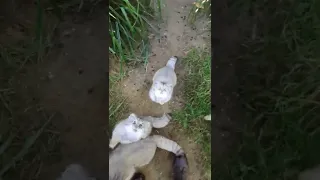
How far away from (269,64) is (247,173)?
0.22 metres

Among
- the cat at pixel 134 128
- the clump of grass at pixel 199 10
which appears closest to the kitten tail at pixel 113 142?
the cat at pixel 134 128

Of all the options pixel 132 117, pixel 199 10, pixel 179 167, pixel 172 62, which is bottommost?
pixel 179 167

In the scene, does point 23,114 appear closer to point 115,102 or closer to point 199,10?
point 115,102

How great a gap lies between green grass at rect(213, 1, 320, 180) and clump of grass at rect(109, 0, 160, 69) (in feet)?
0.68

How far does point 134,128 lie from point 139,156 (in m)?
0.06

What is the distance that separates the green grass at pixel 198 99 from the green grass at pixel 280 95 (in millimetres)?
65

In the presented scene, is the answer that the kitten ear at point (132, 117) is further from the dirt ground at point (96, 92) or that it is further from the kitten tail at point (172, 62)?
the kitten tail at point (172, 62)

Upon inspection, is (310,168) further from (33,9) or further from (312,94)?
(33,9)

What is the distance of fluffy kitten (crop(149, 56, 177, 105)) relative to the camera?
2.87 feet

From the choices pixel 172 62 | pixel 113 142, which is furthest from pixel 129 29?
pixel 113 142

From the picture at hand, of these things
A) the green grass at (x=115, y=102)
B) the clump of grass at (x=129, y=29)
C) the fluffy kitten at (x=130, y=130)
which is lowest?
the fluffy kitten at (x=130, y=130)

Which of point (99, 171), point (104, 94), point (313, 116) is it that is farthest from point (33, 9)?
point (313, 116)

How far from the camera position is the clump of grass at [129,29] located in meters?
0.90

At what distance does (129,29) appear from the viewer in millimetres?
910
